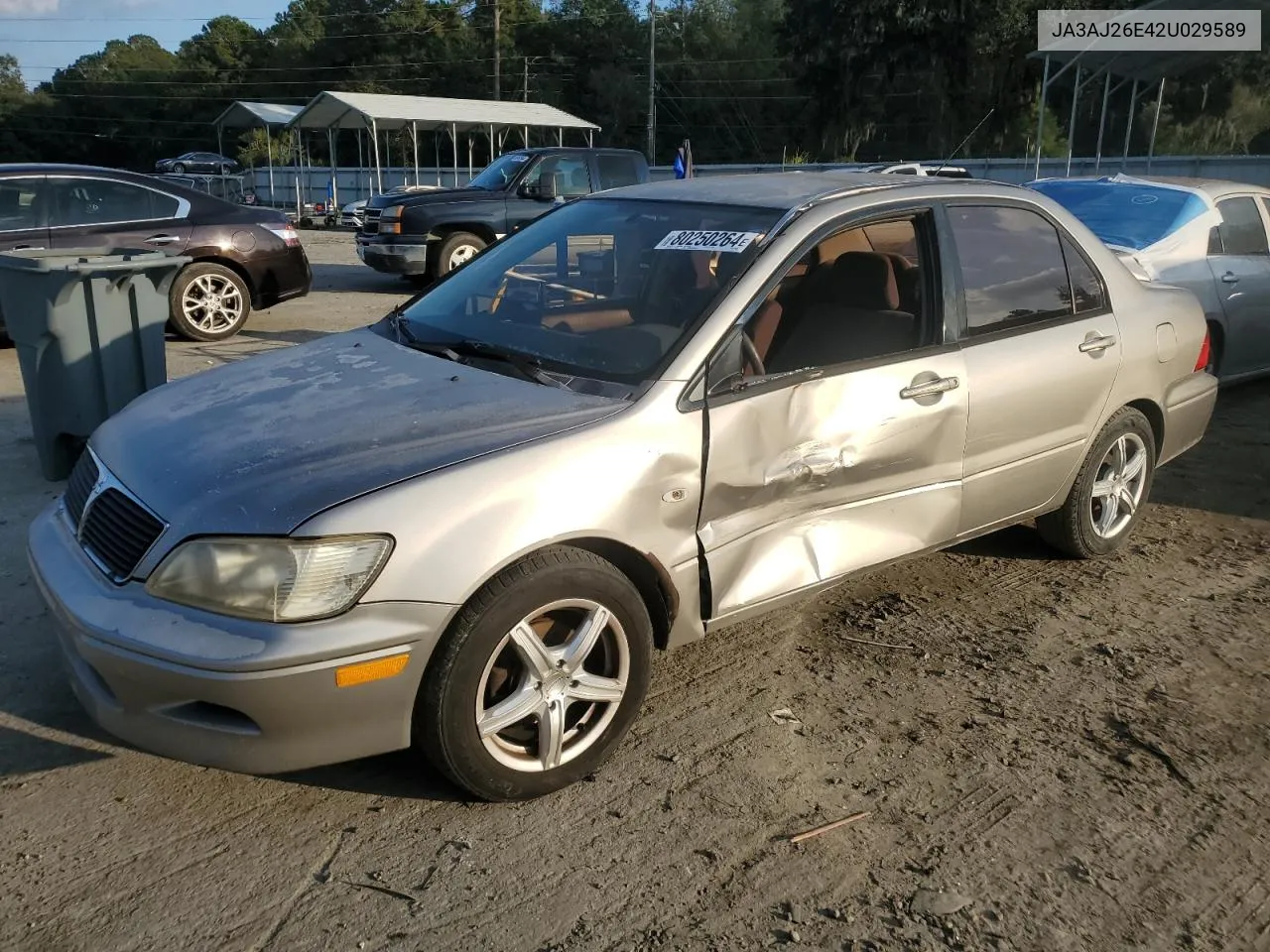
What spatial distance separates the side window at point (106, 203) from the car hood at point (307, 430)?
21.2 feet

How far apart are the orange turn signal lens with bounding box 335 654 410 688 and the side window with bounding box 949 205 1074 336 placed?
2486mm

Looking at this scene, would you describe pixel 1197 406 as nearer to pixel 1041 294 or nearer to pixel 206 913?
pixel 1041 294

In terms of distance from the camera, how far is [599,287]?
3.95 m

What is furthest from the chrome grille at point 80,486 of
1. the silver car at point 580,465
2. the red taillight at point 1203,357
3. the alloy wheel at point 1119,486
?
the red taillight at point 1203,357

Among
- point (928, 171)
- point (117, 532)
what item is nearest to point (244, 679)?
point (117, 532)

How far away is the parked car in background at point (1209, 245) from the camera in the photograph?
7426 millimetres

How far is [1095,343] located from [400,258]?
414 inches

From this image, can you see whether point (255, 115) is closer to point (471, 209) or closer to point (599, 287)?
point (471, 209)

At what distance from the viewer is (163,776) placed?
3.13m

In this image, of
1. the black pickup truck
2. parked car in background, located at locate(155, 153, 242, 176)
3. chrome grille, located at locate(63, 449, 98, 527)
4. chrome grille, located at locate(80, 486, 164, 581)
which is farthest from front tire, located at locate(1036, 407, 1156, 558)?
parked car in background, located at locate(155, 153, 242, 176)

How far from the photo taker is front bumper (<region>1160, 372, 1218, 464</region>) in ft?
16.4

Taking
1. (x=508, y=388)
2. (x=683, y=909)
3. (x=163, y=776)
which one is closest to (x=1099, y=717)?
(x=683, y=909)

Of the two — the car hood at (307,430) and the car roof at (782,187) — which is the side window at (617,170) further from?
the car hood at (307,430)

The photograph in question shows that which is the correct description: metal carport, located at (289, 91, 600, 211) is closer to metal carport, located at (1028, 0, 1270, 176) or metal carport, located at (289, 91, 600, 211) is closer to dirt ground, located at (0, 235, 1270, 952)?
metal carport, located at (1028, 0, 1270, 176)
